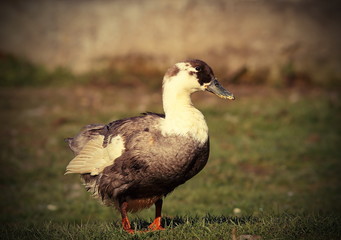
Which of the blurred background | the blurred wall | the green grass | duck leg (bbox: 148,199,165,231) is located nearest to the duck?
duck leg (bbox: 148,199,165,231)

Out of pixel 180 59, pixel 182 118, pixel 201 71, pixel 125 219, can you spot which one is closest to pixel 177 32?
pixel 180 59

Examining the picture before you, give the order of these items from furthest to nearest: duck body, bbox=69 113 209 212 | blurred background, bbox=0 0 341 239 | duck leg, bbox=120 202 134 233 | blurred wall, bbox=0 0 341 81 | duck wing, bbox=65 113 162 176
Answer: blurred wall, bbox=0 0 341 81
blurred background, bbox=0 0 341 239
duck wing, bbox=65 113 162 176
duck leg, bbox=120 202 134 233
duck body, bbox=69 113 209 212

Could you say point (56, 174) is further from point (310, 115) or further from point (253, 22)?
point (253, 22)

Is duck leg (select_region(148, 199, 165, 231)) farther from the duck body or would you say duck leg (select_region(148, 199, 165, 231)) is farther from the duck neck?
the duck neck

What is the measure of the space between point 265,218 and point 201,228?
0.85 m

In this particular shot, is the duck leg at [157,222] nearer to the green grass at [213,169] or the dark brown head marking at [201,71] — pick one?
the green grass at [213,169]

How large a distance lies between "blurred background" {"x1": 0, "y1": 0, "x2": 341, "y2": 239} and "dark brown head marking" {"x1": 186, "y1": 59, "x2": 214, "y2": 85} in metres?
4.12

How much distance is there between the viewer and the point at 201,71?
6227 mm

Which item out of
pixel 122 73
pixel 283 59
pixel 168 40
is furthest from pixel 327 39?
pixel 122 73

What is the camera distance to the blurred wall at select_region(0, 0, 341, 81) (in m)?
14.6

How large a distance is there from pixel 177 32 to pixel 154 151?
951 centimetres

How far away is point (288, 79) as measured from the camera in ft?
48.2

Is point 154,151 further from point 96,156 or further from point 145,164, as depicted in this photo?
point 96,156

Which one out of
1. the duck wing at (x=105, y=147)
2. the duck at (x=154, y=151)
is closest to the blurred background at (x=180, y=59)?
the duck wing at (x=105, y=147)
